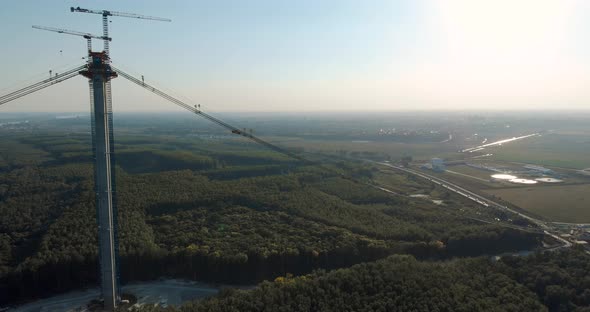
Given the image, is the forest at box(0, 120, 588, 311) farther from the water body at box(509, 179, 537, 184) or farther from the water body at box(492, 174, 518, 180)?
the water body at box(492, 174, 518, 180)

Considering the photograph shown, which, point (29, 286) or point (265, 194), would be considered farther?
point (265, 194)

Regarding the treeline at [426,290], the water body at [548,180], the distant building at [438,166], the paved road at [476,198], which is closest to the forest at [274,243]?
the treeline at [426,290]

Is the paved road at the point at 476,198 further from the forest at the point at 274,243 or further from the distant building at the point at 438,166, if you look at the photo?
the distant building at the point at 438,166

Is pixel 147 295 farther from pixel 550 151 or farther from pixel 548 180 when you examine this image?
pixel 550 151

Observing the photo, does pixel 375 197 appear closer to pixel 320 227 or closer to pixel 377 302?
pixel 320 227

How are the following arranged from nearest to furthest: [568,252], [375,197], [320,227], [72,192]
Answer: [568,252], [320,227], [72,192], [375,197]

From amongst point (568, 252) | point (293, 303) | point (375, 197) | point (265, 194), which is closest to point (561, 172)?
point (375, 197)

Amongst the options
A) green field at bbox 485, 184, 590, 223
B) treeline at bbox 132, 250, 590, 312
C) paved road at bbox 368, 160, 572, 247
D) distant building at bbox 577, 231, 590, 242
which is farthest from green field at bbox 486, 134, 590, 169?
treeline at bbox 132, 250, 590, 312
